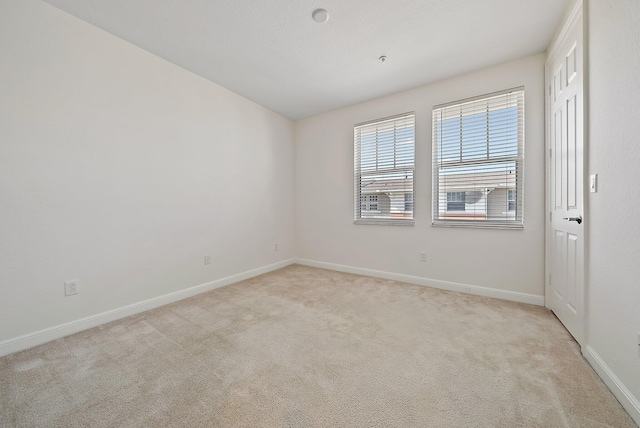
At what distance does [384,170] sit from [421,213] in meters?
0.83

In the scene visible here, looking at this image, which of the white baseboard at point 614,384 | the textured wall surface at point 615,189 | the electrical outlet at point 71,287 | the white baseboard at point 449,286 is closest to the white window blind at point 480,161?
the white baseboard at point 449,286

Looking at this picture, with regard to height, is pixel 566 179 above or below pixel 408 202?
above

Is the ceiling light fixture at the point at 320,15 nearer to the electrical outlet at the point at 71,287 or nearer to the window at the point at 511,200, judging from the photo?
the window at the point at 511,200

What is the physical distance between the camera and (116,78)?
2.30 m

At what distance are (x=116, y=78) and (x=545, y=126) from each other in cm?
426

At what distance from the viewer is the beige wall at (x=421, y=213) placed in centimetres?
258

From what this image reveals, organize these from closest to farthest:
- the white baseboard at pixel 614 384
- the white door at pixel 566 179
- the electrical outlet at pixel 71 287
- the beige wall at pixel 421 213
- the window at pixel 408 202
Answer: the white baseboard at pixel 614 384
the white door at pixel 566 179
the electrical outlet at pixel 71 287
the beige wall at pixel 421 213
the window at pixel 408 202

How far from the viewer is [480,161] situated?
2873 millimetres

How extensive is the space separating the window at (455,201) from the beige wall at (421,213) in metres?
0.25

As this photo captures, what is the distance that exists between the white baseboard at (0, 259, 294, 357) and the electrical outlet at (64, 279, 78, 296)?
25 cm

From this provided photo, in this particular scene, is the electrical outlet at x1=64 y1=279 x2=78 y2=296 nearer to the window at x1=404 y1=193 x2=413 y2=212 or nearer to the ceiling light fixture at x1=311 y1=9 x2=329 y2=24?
the ceiling light fixture at x1=311 y1=9 x2=329 y2=24

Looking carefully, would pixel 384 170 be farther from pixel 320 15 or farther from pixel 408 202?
pixel 320 15

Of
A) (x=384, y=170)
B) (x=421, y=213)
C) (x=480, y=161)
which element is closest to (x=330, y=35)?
(x=384, y=170)

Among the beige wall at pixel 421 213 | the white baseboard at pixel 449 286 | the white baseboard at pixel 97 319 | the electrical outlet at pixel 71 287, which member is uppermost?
the beige wall at pixel 421 213
